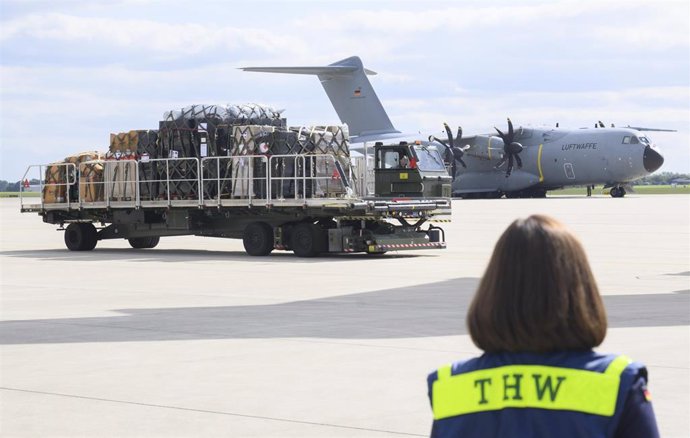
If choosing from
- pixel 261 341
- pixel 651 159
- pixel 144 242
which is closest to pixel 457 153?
pixel 651 159

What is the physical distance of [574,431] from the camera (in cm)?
267

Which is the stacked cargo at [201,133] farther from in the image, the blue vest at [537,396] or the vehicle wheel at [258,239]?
the blue vest at [537,396]

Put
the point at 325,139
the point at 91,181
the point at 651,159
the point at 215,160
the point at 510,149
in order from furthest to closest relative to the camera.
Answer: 1. the point at 510,149
2. the point at 651,159
3. the point at 91,181
4. the point at 215,160
5. the point at 325,139

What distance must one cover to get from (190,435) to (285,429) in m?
0.58

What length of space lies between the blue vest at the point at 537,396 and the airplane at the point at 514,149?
59.4 m

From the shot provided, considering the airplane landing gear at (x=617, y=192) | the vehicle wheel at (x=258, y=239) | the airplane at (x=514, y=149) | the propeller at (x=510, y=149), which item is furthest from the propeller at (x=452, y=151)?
the vehicle wheel at (x=258, y=239)

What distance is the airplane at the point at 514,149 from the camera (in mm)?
64188

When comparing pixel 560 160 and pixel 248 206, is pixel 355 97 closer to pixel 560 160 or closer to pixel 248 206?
pixel 560 160

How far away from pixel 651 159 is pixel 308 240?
42936 millimetres

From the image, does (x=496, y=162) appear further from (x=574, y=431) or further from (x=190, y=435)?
(x=574, y=431)

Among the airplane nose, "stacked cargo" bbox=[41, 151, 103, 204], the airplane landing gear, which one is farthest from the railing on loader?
the airplane landing gear

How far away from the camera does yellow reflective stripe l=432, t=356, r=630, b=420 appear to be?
2676 mm

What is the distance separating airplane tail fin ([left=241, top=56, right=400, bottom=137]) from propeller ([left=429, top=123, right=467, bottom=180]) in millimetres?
3182

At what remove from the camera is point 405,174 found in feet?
87.8
